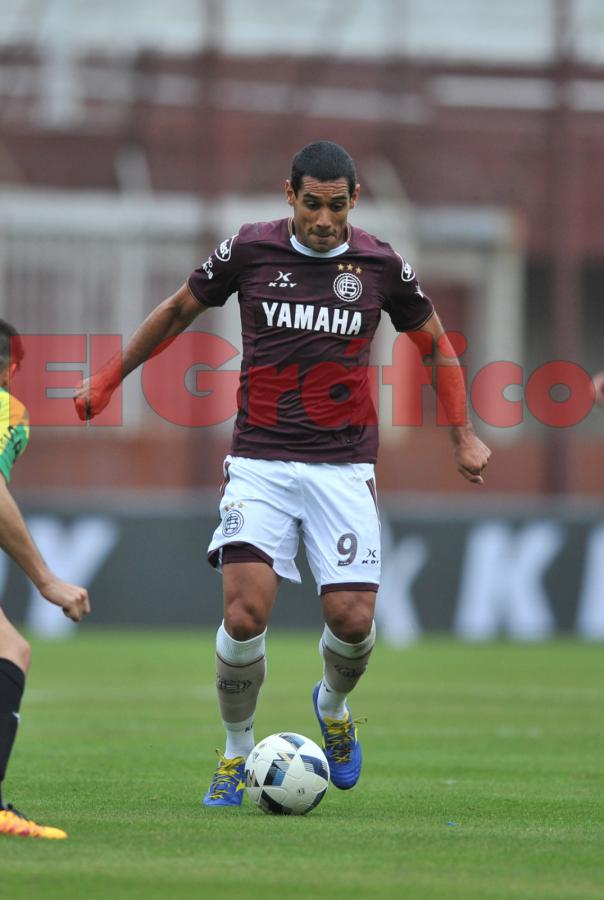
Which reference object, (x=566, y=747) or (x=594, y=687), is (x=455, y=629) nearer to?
(x=594, y=687)

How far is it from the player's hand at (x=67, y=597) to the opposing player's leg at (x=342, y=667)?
1.86m

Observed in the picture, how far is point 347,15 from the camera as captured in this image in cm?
2261

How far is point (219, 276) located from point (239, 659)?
1668 mm

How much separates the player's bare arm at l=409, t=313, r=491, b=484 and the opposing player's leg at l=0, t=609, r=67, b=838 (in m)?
2.45

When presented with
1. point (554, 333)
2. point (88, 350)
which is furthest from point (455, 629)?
point (88, 350)

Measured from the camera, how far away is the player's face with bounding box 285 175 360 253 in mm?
7578

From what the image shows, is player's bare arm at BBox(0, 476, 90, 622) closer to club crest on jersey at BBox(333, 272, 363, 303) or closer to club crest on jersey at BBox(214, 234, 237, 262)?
club crest on jersey at BBox(214, 234, 237, 262)

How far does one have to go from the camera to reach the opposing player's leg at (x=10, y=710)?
6.33m

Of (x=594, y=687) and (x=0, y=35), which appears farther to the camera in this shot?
(x=0, y=35)

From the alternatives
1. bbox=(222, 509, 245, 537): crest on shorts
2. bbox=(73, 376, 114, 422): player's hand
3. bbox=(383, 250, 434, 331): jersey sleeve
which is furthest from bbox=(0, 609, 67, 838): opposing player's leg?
bbox=(383, 250, 434, 331): jersey sleeve

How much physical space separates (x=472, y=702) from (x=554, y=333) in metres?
8.46

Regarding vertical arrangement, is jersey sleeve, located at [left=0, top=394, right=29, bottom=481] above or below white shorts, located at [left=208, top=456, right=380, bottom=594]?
above

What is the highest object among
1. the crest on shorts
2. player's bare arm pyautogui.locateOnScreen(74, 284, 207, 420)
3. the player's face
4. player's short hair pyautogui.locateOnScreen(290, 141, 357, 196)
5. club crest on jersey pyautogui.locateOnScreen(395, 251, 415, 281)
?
player's short hair pyautogui.locateOnScreen(290, 141, 357, 196)

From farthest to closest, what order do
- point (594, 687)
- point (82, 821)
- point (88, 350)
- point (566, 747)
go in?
point (88, 350) < point (594, 687) < point (566, 747) < point (82, 821)
